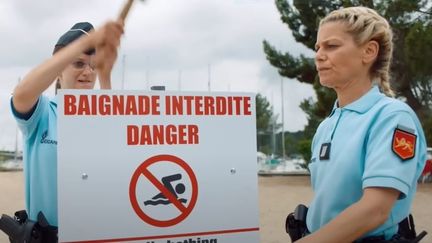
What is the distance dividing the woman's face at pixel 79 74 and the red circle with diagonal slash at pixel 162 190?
522 mm

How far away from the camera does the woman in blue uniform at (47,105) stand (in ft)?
6.20

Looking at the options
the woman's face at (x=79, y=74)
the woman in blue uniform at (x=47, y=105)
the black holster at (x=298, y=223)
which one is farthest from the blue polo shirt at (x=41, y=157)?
the black holster at (x=298, y=223)

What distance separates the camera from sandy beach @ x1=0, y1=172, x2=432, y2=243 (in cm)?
880

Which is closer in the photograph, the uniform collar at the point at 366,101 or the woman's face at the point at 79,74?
the uniform collar at the point at 366,101

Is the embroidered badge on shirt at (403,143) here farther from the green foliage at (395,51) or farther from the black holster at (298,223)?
the green foliage at (395,51)

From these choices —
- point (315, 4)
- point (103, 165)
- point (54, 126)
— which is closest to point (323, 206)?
point (103, 165)

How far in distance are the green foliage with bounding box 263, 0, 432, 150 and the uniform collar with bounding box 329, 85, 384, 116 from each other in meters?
12.3

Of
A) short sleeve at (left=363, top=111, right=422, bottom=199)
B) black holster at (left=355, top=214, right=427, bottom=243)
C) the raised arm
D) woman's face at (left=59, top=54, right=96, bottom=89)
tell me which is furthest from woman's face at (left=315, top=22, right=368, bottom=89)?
woman's face at (left=59, top=54, right=96, bottom=89)

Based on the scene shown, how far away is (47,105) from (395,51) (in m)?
15.7

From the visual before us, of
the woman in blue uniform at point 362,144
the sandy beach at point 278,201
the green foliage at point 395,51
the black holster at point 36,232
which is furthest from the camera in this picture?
the green foliage at point 395,51

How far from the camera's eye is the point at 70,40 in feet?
7.13

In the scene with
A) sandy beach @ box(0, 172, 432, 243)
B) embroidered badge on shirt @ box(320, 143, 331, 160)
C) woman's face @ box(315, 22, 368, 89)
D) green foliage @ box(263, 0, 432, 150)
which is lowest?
sandy beach @ box(0, 172, 432, 243)

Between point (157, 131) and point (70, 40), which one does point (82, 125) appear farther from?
point (70, 40)

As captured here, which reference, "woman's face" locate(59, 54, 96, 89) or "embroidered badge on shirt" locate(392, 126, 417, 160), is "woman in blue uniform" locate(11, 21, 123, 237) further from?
"embroidered badge on shirt" locate(392, 126, 417, 160)
